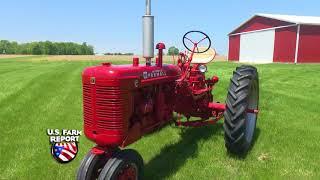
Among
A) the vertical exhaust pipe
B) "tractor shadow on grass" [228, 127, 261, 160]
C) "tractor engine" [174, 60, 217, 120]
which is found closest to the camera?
the vertical exhaust pipe

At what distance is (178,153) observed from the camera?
5.52 metres

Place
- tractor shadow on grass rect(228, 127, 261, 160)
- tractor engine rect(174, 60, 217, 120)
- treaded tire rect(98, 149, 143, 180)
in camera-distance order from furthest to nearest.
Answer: tractor engine rect(174, 60, 217, 120) < tractor shadow on grass rect(228, 127, 261, 160) < treaded tire rect(98, 149, 143, 180)

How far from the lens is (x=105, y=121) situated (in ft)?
12.8

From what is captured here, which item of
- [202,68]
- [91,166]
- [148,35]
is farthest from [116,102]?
[202,68]

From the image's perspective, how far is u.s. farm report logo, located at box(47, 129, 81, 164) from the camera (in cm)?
420

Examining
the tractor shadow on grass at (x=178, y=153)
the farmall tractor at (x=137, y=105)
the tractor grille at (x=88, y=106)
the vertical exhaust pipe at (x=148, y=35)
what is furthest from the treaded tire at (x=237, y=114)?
the tractor grille at (x=88, y=106)

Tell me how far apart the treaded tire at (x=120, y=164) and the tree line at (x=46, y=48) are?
111 metres

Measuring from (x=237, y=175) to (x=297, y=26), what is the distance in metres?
33.9

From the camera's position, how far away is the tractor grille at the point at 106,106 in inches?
151

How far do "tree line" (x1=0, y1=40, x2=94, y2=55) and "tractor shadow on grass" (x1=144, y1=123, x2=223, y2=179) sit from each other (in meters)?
109

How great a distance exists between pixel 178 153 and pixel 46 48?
368ft

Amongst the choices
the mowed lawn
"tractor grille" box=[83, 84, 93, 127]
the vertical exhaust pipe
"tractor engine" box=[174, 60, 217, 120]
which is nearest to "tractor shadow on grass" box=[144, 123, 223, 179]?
the mowed lawn

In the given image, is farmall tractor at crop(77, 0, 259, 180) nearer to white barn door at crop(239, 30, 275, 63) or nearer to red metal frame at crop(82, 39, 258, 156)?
red metal frame at crop(82, 39, 258, 156)

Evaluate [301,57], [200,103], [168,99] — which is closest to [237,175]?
[168,99]
